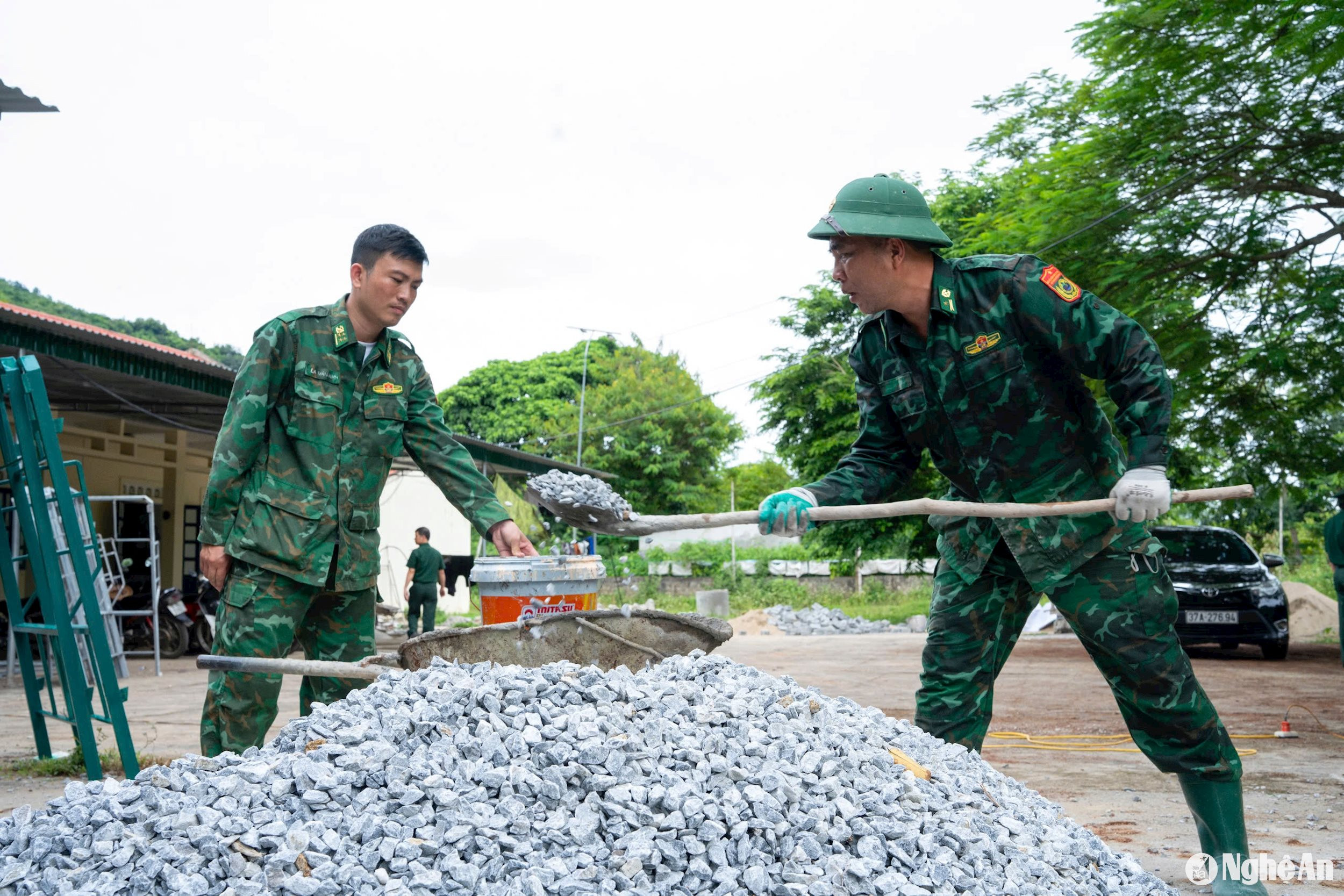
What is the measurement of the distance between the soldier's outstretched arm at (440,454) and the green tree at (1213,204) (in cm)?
666

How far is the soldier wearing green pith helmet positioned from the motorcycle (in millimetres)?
10885

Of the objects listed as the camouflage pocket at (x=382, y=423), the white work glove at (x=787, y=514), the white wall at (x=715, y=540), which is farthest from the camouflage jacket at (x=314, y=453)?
the white wall at (x=715, y=540)

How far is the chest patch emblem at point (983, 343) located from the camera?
2949 mm

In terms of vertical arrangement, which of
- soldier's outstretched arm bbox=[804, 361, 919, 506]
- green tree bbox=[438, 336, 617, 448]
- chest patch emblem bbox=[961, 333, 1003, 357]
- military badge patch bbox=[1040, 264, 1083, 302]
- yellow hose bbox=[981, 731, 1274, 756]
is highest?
green tree bbox=[438, 336, 617, 448]

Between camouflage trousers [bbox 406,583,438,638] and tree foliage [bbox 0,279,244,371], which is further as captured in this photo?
tree foliage [bbox 0,279,244,371]

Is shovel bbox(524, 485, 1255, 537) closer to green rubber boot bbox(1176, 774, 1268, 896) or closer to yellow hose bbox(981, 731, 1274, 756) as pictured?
green rubber boot bbox(1176, 774, 1268, 896)

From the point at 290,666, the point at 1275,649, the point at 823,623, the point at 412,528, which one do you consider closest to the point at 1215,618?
the point at 1275,649

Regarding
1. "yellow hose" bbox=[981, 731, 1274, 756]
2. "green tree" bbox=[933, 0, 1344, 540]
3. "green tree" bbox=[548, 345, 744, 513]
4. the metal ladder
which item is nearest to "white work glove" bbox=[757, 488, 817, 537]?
the metal ladder

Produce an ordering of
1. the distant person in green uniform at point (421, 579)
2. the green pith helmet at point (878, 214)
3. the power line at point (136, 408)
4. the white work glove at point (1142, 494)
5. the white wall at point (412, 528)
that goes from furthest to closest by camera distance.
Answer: the white wall at point (412, 528), the distant person in green uniform at point (421, 579), the power line at point (136, 408), the green pith helmet at point (878, 214), the white work glove at point (1142, 494)

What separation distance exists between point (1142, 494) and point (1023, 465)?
0.38m

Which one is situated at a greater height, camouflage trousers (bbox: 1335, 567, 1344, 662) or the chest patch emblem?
the chest patch emblem

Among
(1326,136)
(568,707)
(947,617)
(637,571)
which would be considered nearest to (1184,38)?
(1326,136)

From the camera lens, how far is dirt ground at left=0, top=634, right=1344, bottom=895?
3572 millimetres

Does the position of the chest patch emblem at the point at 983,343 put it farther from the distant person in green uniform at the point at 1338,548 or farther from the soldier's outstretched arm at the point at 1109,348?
the distant person in green uniform at the point at 1338,548
